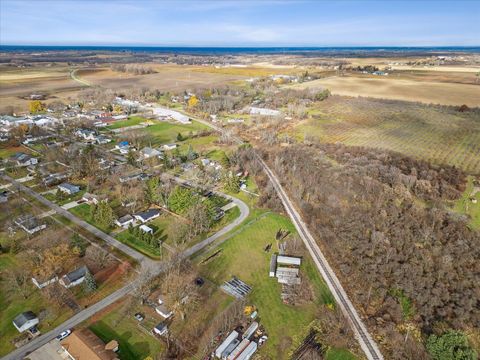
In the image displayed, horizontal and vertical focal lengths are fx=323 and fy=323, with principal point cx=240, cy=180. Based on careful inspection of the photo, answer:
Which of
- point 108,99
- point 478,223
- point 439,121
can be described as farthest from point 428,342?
point 108,99

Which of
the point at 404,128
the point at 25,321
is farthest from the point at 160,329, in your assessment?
the point at 404,128

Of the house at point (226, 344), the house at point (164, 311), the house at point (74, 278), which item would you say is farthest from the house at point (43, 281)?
the house at point (226, 344)

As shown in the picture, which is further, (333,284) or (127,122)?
(127,122)

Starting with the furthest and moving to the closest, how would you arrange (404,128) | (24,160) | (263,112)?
1. (263,112)
2. (404,128)
3. (24,160)

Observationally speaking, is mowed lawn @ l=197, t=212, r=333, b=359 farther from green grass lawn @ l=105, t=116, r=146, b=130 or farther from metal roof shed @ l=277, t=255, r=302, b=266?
green grass lawn @ l=105, t=116, r=146, b=130

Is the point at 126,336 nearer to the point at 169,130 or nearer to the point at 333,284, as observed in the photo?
the point at 333,284

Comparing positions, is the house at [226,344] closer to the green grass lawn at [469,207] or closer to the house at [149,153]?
the green grass lawn at [469,207]
